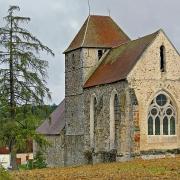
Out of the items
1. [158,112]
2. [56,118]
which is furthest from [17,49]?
[56,118]

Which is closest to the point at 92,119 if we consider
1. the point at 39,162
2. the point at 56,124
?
the point at 39,162

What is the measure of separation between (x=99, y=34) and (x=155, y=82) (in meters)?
8.96

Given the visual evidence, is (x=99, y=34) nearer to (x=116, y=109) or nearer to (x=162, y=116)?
(x=116, y=109)

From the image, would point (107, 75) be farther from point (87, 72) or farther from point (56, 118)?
point (56, 118)

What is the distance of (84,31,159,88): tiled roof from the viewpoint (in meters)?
35.9

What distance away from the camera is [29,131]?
3088 centimetres

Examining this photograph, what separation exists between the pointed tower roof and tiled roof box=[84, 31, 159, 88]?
126cm

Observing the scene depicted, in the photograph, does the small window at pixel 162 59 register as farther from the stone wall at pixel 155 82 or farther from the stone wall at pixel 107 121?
the stone wall at pixel 107 121

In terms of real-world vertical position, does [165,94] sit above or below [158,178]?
above

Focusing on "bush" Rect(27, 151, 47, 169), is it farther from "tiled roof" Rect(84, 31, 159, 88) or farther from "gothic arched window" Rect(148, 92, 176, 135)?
"gothic arched window" Rect(148, 92, 176, 135)

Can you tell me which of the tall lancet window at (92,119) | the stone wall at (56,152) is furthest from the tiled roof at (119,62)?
the stone wall at (56,152)

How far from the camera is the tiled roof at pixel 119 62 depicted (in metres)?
35.9

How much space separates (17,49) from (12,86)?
217 cm

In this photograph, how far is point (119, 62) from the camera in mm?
38219
